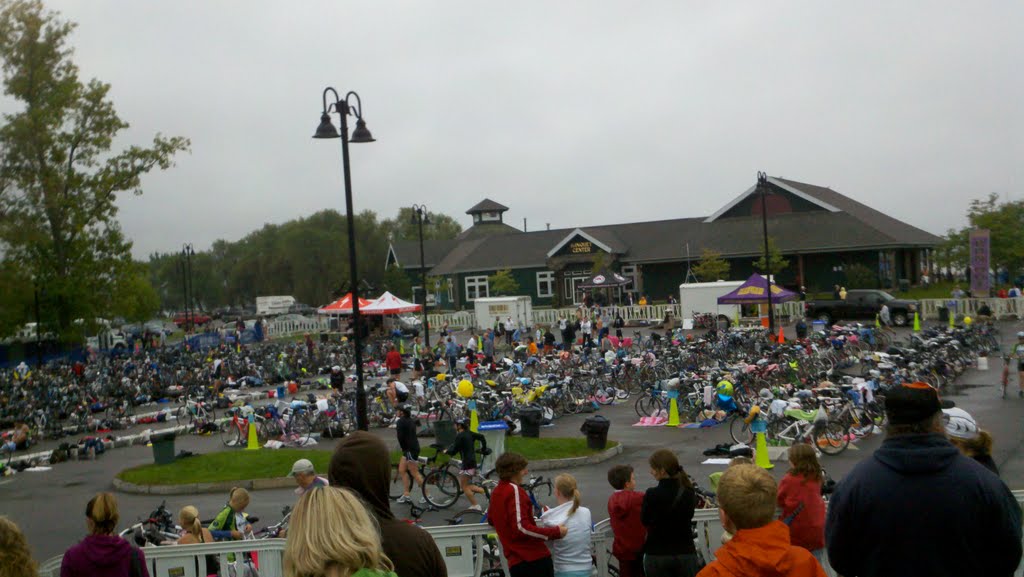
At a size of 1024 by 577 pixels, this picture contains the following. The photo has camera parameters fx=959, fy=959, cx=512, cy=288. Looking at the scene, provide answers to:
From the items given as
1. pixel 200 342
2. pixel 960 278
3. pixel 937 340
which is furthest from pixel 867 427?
pixel 960 278

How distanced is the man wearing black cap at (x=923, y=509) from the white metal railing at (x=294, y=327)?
2177 inches

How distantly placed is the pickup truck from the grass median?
2358cm

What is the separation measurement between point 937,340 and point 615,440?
11.7 meters

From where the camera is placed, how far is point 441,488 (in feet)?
44.3

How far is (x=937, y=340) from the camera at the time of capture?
25.3 m

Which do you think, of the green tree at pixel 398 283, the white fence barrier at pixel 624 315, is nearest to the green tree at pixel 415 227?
the green tree at pixel 398 283

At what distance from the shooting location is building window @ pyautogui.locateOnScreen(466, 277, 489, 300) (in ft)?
214

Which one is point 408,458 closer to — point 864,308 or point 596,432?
point 596,432

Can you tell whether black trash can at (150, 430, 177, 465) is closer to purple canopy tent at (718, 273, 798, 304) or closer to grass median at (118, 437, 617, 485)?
grass median at (118, 437, 617, 485)

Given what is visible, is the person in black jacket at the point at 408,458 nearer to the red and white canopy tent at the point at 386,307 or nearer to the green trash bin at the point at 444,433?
the green trash bin at the point at 444,433

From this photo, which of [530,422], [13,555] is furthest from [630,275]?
[13,555]

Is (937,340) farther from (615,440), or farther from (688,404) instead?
(615,440)

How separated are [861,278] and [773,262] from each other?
4.38 metres

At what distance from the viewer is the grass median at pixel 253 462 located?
54.4 ft
